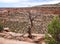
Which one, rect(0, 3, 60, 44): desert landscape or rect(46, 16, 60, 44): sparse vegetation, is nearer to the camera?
rect(46, 16, 60, 44): sparse vegetation

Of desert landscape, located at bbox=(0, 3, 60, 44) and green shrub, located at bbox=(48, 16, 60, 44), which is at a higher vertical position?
green shrub, located at bbox=(48, 16, 60, 44)

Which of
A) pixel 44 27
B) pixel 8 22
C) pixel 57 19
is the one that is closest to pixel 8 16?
pixel 8 22

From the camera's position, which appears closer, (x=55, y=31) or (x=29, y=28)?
(x=55, y=31)

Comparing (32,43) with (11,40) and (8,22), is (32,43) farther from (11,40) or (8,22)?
(8,22)

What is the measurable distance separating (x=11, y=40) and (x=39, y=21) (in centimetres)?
1008

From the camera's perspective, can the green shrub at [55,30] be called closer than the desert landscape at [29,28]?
Yes

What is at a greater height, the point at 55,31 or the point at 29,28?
the point at 55,31

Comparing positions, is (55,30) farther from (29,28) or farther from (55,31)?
(29,28)

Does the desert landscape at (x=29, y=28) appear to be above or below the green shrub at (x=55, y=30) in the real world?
below

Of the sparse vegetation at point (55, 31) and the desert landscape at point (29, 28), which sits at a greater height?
the sparse vegetation at point (55, 31)

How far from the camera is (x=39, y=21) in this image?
103 ft

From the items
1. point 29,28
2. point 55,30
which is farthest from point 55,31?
point 29,28

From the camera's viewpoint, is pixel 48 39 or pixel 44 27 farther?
pixel 44 27

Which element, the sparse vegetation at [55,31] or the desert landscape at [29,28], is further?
the desert landscape at [29,28]
